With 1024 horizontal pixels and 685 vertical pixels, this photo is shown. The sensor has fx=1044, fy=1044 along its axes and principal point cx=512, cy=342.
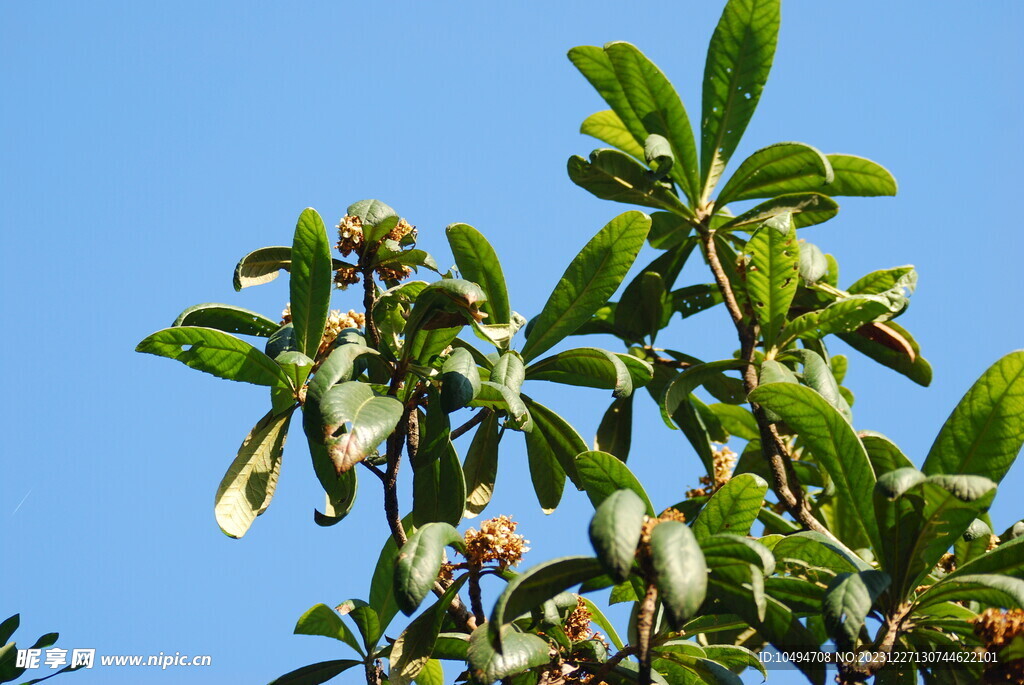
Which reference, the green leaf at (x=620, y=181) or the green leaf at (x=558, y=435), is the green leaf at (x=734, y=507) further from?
the green leaf at (x=620, y=181)

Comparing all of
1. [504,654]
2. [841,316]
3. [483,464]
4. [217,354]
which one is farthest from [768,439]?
[217,354]

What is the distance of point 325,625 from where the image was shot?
291cm

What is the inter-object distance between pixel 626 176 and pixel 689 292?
2.77 ft

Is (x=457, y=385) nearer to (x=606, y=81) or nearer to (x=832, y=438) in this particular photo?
(x=832, y=438)

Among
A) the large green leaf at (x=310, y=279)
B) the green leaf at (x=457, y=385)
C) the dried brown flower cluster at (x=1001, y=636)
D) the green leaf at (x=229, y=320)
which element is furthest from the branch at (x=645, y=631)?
the green leaf at (x=229, y=320)

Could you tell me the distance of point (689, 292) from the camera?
4.37 m

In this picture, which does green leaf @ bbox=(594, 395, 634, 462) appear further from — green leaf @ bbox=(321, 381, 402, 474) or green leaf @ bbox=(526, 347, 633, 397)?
green leaf @ bbox=(321, 381, 402, 474)

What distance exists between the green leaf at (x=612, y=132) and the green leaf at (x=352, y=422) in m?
1.86

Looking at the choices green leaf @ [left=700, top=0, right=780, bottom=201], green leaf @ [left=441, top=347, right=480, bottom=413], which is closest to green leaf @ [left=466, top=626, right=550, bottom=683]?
green leaf @ [left=441, top=347, right=480, bottom=413]

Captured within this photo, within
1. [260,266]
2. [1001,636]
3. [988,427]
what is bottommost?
[1001,636]

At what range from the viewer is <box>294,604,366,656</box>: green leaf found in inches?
113

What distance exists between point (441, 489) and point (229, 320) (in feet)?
2.76

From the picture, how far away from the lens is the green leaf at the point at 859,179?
12.1 feet

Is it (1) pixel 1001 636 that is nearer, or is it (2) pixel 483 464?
(1) pixel 1001 636
